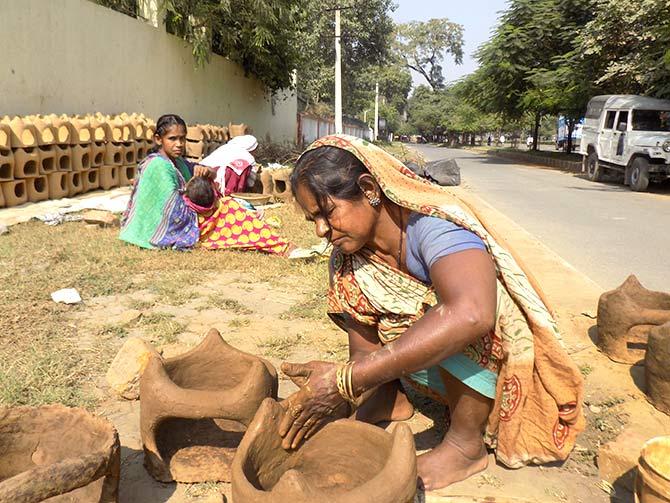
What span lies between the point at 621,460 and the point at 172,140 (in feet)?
13.8

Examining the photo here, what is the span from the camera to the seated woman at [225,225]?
527cm

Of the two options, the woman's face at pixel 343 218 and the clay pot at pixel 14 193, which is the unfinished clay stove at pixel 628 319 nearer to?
the woman's face at pixel 343 218

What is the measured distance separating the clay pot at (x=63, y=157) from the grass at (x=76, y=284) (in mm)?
1551

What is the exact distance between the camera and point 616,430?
243 centimetres

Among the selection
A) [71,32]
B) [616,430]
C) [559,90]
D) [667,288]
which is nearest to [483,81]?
[559,90]

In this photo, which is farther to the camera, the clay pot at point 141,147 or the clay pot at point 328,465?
the clay pot at point 141,147

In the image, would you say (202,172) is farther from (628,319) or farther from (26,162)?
(628,319)

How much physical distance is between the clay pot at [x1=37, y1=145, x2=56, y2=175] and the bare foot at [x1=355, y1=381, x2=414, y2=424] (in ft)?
19.9

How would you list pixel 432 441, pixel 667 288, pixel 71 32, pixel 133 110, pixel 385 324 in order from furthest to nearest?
pixel 133 110 < pixel 71 32 < pixel 667 288 < pixel 432 441 < pixel 385 324

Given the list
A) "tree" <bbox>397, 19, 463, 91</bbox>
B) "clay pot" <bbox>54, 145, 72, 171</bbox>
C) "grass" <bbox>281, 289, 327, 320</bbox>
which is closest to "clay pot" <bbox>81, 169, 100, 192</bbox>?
"clay pot" <bbox>54, 145, 72, 171</bbox>

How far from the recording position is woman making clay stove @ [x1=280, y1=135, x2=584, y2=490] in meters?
1.66

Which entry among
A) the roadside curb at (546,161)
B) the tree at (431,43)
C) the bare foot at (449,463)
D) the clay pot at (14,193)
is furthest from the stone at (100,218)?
the tree at (431,43)

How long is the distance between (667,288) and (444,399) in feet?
11.5

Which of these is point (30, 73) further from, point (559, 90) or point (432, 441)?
point (559, 90)
